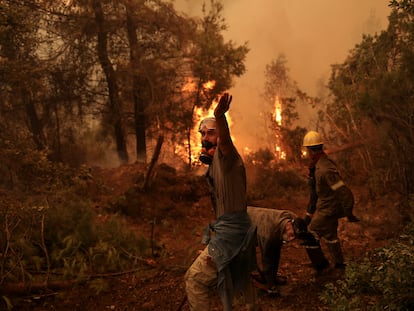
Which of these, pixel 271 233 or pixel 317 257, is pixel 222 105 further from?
pixel 317 257

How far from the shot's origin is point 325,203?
488cm

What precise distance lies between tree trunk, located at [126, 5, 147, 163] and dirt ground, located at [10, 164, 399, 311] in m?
2.69

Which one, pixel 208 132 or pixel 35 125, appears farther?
pixel 35 125

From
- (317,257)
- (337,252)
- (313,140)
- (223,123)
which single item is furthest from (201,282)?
(313,140)

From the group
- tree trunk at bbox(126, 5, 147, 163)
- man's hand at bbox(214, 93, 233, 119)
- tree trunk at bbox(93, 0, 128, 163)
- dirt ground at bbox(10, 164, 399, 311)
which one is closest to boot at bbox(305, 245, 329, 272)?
dirt ground at bbox(10, 164, 399, 311)

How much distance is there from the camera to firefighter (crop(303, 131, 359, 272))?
471 centimetres

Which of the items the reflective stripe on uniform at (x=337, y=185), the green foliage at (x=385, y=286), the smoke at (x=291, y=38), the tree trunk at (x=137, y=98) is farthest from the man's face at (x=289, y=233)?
the smoke at (x=291, y=38)

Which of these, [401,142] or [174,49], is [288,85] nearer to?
[174,49]

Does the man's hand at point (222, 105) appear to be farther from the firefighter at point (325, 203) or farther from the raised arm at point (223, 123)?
the firefighter at point (325, 203)

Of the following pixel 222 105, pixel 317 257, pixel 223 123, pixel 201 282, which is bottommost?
pixel 317 257

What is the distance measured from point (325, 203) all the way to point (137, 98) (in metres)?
10.1

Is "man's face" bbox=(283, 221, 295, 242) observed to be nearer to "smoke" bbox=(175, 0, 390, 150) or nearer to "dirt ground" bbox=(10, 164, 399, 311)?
"dirt ground" bbox=(10, 164, 399, 311)

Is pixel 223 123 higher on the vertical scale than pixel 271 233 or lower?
higher

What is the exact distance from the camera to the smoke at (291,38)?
2508 centimetres
